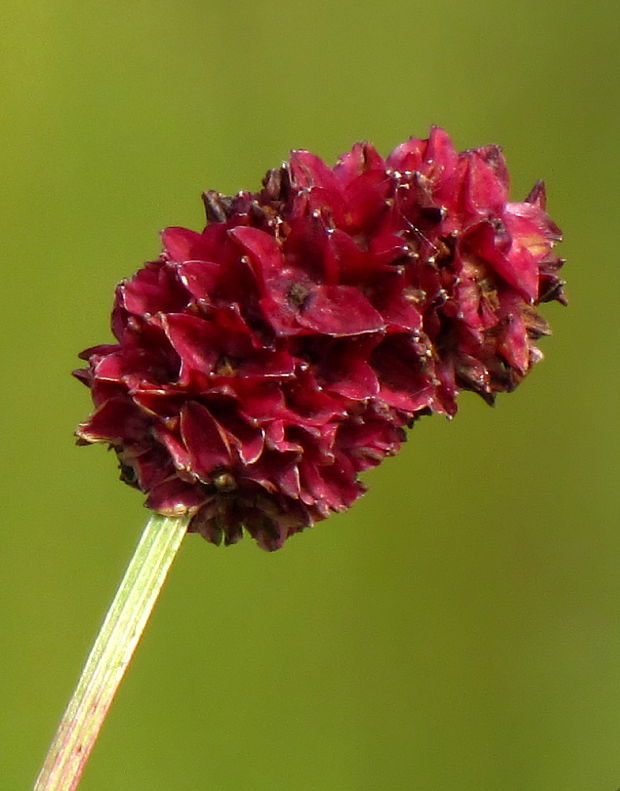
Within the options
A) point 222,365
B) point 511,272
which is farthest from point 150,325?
point 511,272

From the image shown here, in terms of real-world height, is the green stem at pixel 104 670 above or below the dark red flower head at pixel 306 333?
below

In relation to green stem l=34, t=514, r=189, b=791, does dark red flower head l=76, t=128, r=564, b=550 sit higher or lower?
higher

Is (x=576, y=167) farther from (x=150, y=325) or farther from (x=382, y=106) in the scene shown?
(x=150, y=325)

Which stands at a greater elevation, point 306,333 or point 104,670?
point 306,333
